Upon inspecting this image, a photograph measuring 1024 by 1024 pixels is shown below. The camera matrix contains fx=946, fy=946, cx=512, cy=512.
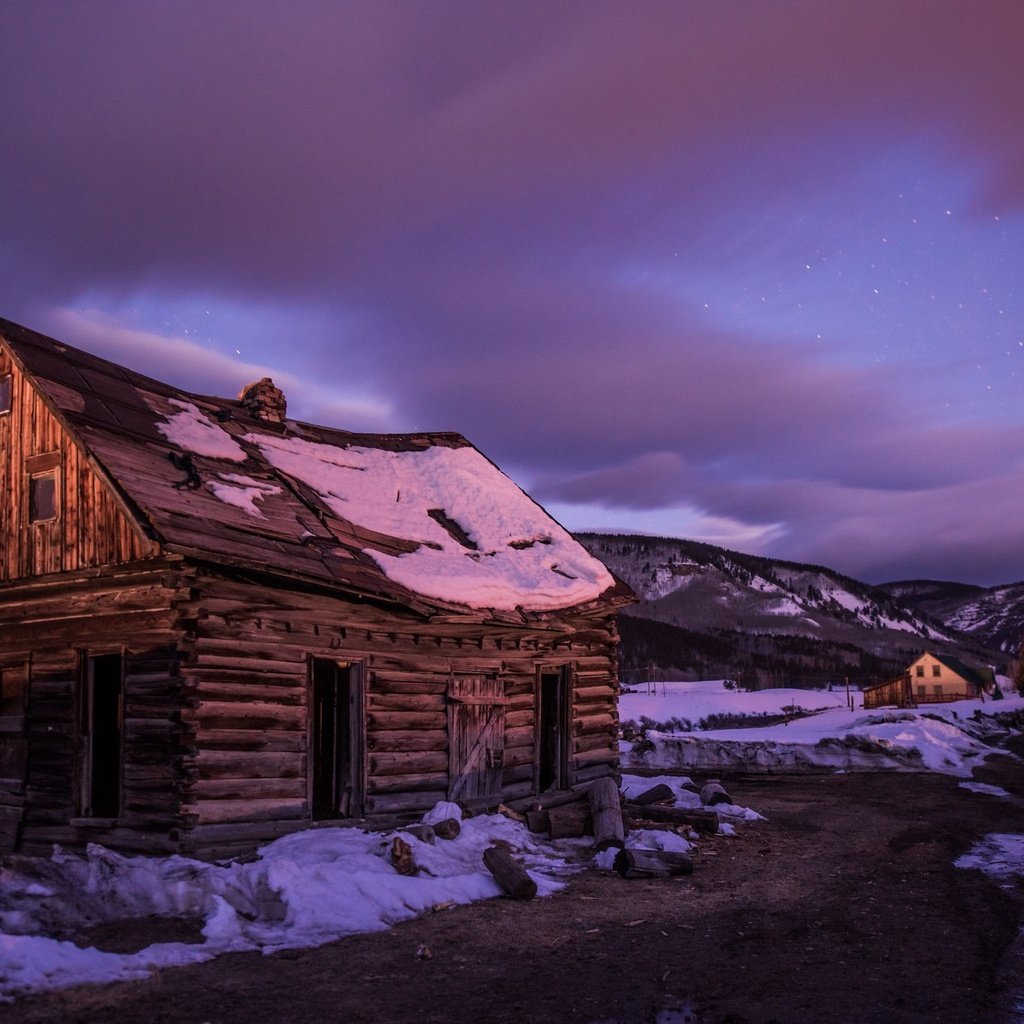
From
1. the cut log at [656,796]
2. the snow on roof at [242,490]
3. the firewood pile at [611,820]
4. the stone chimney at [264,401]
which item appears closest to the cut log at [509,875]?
the firewood pile at [611,820]

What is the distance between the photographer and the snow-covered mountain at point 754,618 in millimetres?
105688

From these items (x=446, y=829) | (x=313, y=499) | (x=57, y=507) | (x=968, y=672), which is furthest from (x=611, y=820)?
(x=968, y=672)

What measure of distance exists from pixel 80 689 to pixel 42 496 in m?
2.52

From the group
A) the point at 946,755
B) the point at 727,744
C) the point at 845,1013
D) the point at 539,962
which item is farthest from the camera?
the point at 727,744

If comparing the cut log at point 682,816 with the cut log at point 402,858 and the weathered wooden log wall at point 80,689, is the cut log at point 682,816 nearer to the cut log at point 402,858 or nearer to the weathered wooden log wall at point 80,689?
the cut log at point 402,858

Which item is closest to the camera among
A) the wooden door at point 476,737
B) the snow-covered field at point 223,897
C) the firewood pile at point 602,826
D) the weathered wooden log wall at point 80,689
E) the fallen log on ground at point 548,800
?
the snow-covered field at point 223,897

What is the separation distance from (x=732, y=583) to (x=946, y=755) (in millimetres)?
150218

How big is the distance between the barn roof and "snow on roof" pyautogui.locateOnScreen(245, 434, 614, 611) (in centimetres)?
4

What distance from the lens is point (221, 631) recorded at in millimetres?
11078

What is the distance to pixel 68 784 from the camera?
37.9ft

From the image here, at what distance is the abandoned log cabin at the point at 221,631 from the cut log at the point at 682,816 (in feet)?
6.56

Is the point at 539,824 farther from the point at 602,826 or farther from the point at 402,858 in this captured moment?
the point at 402,858

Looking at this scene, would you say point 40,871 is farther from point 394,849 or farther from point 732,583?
point 732,583

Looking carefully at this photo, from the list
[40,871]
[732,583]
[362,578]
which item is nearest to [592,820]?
[362,578]
